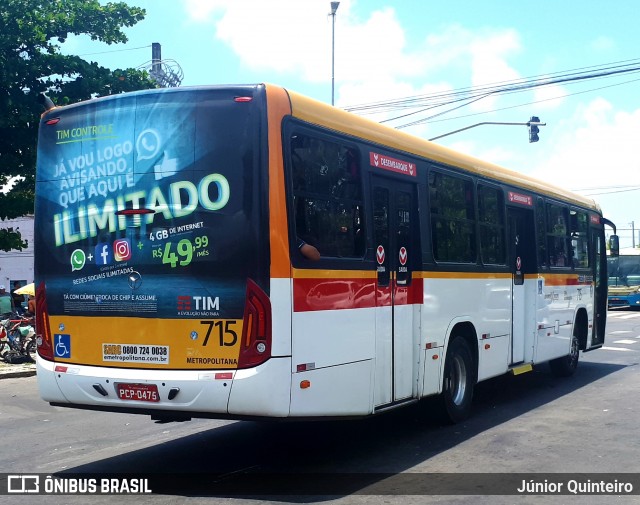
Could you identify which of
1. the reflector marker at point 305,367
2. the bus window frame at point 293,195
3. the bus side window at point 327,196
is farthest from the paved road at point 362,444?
the bus side window at point 327,196

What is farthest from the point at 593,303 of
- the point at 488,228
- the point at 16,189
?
the point at 16,189

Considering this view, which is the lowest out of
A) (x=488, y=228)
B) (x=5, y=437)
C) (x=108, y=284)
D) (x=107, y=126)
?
(x=5, y=437)

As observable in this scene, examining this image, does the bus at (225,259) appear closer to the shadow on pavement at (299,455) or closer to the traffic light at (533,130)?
the shadow on pavement at (299,455)

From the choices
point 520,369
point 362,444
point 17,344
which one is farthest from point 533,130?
point 362,444

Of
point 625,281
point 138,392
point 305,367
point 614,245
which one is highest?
point 614,245

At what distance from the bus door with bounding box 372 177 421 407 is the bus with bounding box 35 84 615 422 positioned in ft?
0.08

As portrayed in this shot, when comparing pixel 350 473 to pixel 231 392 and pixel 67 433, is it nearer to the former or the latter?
pixel 231 392

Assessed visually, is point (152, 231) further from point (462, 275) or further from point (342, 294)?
point (462, 275)

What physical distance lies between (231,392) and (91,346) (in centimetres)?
151

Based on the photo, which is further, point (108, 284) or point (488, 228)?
point (488, 228)

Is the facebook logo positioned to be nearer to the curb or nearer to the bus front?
the bus front

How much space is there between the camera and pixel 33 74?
778 inches

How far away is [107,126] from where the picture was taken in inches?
281

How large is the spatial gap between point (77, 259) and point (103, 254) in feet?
1.08
